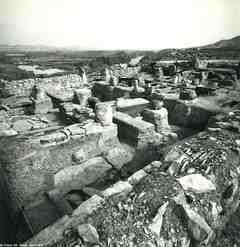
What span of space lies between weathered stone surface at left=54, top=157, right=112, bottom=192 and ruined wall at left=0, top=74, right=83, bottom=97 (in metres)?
6.78

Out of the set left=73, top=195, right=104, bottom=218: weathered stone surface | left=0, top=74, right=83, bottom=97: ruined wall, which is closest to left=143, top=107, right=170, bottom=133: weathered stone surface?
left=73, top=195, right=104, bottom=218: weathered stone surface

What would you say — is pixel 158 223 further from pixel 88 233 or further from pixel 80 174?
pixel 80 174

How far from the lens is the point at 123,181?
7.80 feet

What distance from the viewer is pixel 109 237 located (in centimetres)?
157

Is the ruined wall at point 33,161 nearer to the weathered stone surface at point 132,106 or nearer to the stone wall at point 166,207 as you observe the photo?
the stone wall at point 166,207

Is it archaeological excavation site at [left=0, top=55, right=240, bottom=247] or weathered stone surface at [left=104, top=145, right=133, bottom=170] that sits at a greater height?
archaeological excavation site at [left=0, top=55, right=240, bottom=247]

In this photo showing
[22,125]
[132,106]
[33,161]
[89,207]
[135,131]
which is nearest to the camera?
[89,207]

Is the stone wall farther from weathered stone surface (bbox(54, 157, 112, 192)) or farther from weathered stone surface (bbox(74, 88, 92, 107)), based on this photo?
weathered stone surface (bbox(74, 88, 92, 107))

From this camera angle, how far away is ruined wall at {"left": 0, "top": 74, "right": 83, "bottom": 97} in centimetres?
1004

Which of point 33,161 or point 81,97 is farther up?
point 81,97

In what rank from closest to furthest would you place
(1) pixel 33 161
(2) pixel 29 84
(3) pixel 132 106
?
(1) pixel 33 161 < (3) pixel 132 106 < (2) pixel 29 84

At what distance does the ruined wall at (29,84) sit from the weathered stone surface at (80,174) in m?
6.78

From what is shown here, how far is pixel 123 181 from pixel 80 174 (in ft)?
5.97

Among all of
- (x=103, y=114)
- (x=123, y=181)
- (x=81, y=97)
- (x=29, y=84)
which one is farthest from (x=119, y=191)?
(x=29, y=84)
